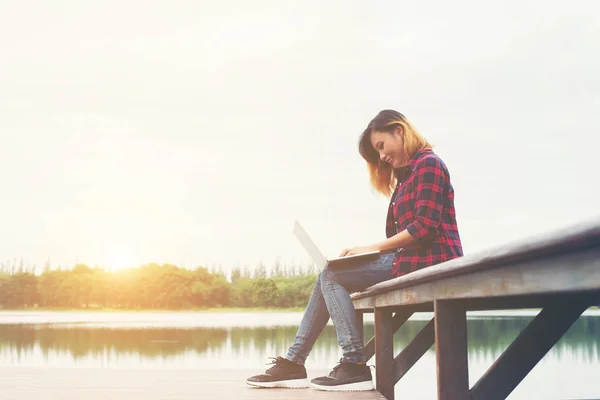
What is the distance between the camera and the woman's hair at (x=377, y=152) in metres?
3.04

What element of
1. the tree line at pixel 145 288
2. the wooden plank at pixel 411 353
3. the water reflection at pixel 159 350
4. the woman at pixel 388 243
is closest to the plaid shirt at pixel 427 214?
the woman at pixel 388 243

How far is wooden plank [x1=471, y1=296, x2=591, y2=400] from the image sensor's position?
1987 millimetres

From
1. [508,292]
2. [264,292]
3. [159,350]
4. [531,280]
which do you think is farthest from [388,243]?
[264,292]

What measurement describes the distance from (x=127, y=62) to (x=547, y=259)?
2504 inches

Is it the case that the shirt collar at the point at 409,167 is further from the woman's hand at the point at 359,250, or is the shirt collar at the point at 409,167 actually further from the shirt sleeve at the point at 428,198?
the woman's hand at the point at 359,250

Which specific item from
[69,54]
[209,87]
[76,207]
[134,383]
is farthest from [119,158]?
[134,383]

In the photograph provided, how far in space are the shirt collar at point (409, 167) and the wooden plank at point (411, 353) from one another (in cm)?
104

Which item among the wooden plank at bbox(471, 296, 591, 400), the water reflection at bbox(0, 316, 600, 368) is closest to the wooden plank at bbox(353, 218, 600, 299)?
the wooden plank at bbox(471, 296, 591, 400)

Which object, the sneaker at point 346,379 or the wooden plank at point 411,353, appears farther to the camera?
the wooden plank at point 411,353

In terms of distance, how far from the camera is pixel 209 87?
66250 millimetres

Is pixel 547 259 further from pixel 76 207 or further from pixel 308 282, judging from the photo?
pixel 76 207

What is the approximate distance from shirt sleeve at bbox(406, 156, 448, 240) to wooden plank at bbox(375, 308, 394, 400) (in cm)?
69

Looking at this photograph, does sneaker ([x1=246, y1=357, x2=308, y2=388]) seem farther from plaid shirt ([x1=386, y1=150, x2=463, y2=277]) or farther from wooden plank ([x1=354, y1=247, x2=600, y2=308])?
wooden plank ([x1=354, y1=247, x2=600, y2=308])

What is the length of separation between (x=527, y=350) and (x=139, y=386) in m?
2.37
